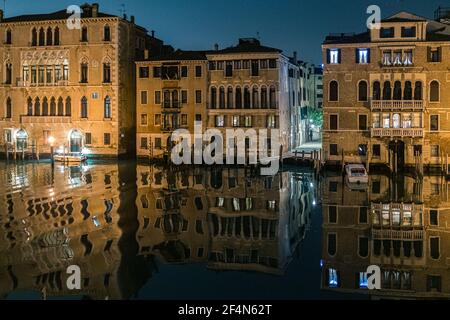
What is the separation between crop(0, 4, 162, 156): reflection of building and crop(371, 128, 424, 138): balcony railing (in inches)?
833

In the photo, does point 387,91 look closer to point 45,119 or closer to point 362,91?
point 362,91

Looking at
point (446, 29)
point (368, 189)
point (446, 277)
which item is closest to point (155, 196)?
point (368, 189)

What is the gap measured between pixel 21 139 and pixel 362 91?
29.9 metres

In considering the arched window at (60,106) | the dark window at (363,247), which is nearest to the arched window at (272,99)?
the arched window at (60,106)

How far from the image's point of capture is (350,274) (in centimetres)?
1650

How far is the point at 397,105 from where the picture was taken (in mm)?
39312

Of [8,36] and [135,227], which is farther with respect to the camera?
[8,36]

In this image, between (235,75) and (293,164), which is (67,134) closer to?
(235,75)

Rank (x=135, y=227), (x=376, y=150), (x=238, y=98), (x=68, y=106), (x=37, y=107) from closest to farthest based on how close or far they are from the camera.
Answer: (x=135, y=227) < (x=376, y=150) < (x=238, y=98) < (x=68, y=106) < (x=37, y=107)

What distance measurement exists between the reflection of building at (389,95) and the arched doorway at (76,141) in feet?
69.9

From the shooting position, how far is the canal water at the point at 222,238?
15398 mm

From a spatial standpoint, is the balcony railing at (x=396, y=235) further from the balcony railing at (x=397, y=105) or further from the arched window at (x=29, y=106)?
the arched window at (x=29, y=106)

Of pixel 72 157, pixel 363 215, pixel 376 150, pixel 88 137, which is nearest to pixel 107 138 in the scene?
pixel 88 137

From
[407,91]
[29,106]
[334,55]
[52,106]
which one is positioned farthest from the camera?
[29,106]
